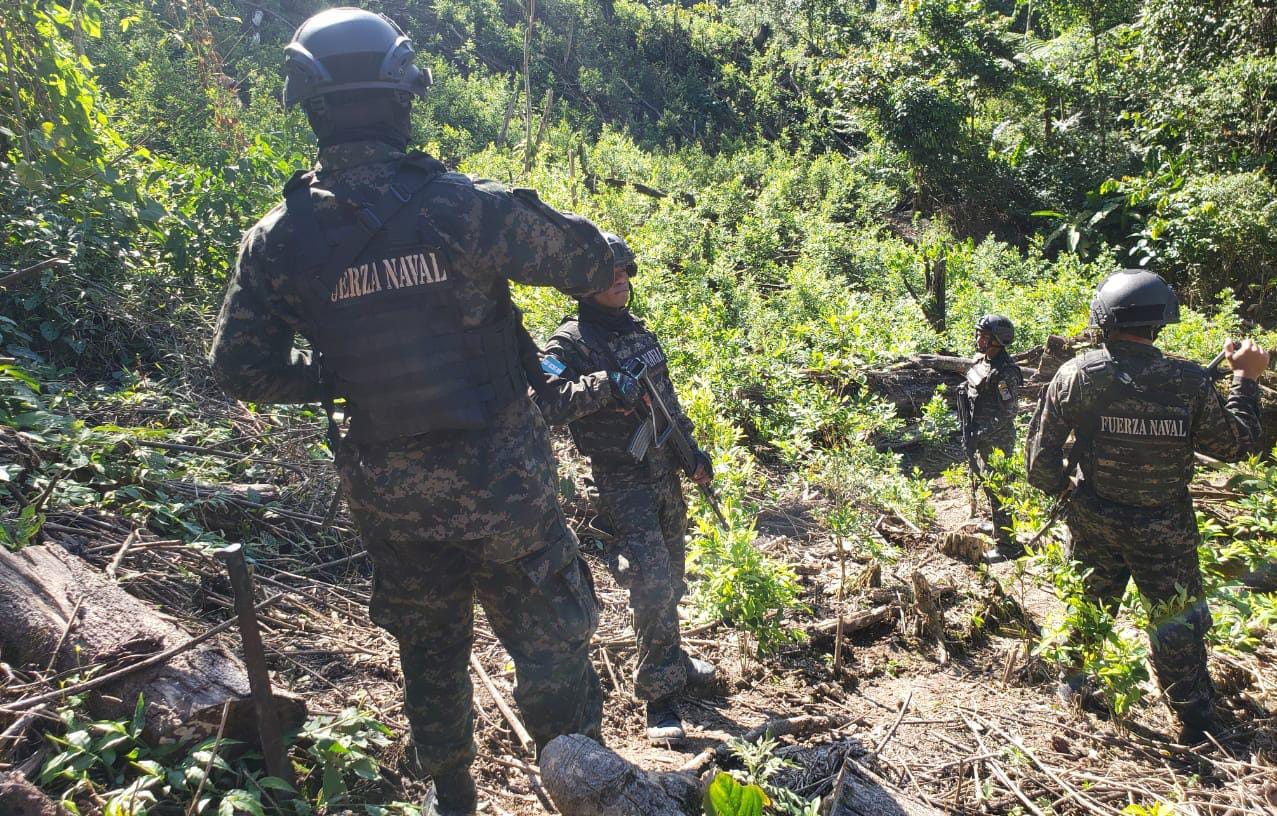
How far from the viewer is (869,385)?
7.73 m

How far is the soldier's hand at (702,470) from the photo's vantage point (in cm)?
363

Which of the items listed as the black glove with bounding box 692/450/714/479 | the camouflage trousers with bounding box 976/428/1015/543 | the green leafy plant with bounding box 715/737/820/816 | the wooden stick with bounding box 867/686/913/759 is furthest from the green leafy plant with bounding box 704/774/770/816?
the camouflage trousers with bounding box 976/428/1015/543

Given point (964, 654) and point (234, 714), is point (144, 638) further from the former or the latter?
point (964, 654)

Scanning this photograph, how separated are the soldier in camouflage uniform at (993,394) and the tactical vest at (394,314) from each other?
4.78 m

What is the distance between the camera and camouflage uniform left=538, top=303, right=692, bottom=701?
335cm

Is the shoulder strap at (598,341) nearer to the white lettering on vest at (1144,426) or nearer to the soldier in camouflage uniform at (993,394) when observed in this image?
the white lettering on vest at (1144,426)

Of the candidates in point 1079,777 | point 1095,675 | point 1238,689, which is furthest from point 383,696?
point 1238,689

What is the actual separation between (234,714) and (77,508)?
134 centimetres

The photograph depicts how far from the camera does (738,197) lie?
1479 cm

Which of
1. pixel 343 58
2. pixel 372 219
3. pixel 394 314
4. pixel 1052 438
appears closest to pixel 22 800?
pixel 394 314

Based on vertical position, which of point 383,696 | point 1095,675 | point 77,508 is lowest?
point 1095,675

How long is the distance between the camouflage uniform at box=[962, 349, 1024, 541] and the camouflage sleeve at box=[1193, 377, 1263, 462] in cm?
268

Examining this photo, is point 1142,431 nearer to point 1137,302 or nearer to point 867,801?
point 1137,302

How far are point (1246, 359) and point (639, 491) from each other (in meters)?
2.46
